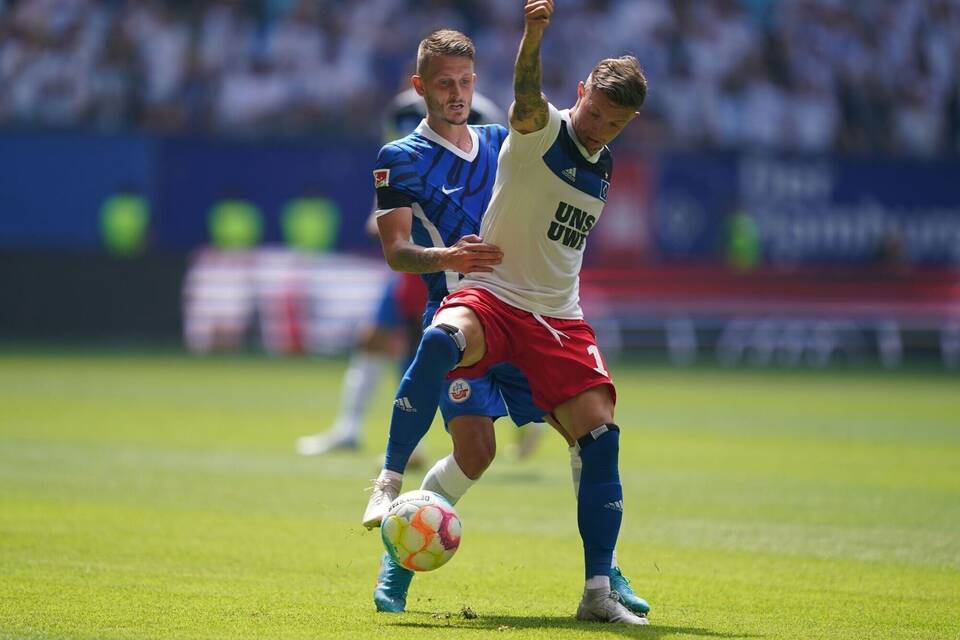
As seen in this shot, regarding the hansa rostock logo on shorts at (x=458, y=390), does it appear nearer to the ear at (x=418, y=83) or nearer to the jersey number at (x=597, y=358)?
the jersey number at (x=597, y=358)

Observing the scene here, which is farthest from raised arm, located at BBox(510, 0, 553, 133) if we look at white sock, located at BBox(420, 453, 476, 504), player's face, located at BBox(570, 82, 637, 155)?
white sock, located at BBox(420, 453, 476, 504)

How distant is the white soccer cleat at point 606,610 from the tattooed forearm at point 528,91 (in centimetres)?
175

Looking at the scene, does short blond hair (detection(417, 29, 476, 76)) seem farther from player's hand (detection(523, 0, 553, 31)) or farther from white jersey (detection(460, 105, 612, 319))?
player's hand (detection(523, 0, 553, 31))

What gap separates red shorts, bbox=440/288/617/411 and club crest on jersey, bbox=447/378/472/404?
0.14 metres

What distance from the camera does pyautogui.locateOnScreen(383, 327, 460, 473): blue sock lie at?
5.83m

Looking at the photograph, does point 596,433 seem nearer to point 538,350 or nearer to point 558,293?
point 538,350

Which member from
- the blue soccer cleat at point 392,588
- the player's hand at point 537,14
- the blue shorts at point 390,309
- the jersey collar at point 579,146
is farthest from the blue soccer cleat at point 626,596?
the blue shorts at point 390,309

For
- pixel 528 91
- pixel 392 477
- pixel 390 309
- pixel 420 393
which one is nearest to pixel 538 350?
pixel 420 393

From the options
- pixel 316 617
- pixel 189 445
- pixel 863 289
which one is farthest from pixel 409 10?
pixel 316 617

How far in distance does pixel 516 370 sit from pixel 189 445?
6.55 m

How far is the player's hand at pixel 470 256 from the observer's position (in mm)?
5910

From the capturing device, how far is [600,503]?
19.4 ft

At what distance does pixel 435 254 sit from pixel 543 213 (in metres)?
0.44

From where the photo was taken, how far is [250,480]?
34.1ft
